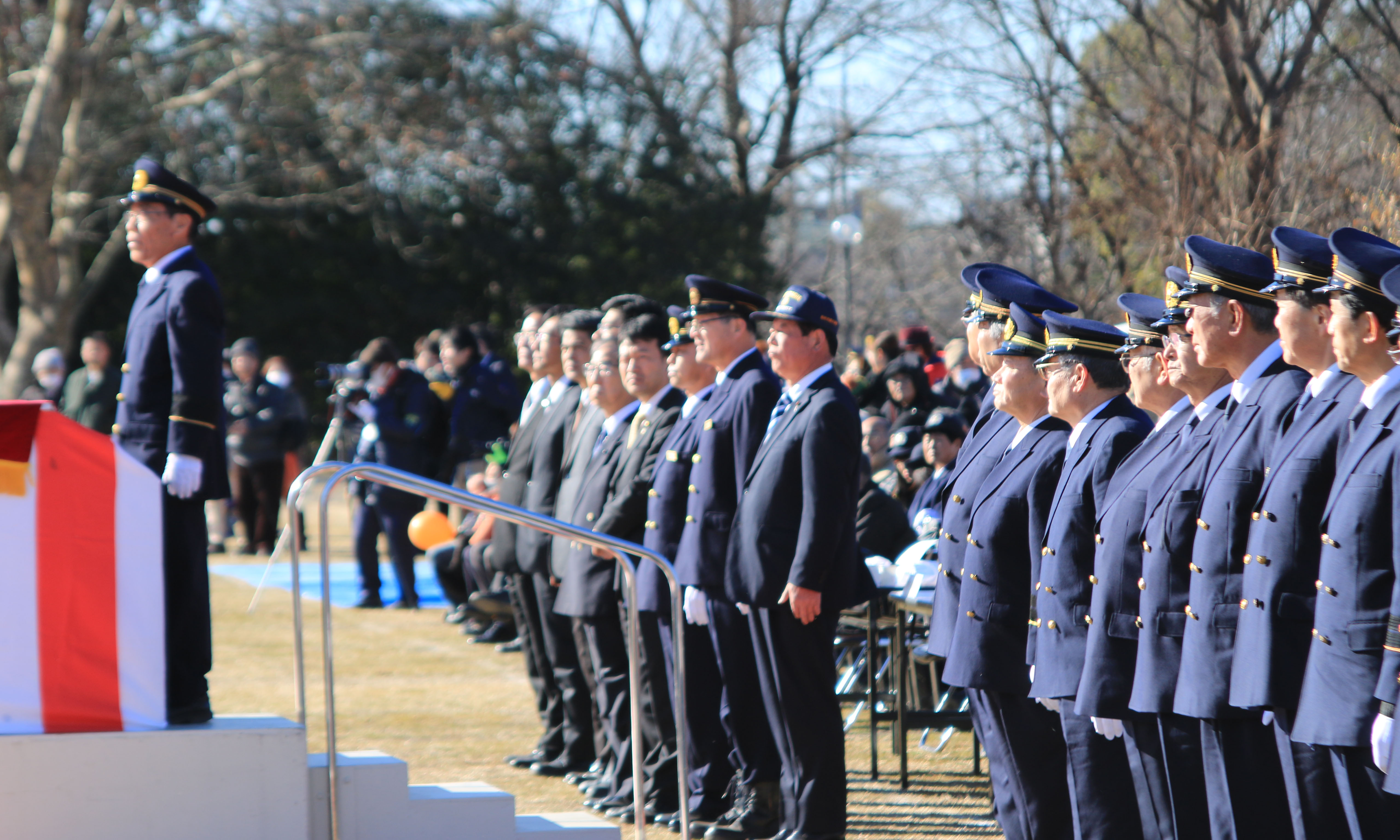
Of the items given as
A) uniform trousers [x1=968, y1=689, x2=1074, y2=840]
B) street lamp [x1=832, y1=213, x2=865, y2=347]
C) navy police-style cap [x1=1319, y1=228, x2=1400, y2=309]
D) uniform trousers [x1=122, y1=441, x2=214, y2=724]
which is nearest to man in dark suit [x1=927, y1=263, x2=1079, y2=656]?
uniform trousers [x1=968, y1=689, x2=1074, y2=840]

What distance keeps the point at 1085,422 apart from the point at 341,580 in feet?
33.5

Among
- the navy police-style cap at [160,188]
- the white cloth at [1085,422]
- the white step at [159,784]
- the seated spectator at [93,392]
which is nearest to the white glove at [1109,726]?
the white cloth at [1085,422]

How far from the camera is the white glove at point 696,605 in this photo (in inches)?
225

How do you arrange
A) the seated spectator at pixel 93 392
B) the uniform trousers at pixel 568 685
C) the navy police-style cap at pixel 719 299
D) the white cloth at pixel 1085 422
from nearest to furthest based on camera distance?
1. the white cloth at pixel 1085 422
2. the navy police-style cap at pixel 719 299
3. the uniform trousers at pixel 568 685
4. the seated spectator at pixel 93 392

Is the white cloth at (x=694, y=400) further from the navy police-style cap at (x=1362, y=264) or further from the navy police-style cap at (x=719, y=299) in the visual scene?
the navy police-style cap at (x=1362, y=264)

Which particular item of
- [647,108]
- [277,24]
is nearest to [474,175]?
[647,108]

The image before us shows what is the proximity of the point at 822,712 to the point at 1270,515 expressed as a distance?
2.25 m

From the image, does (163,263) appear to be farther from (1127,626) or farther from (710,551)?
(1127,626)

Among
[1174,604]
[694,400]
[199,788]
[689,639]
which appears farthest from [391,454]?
[1174,604]

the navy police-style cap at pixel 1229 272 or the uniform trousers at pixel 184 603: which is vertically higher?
the navy police-style cap at pixel 1229 272

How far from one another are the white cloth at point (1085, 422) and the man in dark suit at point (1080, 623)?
0.03 metres

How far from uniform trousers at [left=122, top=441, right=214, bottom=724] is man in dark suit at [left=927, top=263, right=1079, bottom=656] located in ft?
7.59

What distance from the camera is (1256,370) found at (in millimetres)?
3795

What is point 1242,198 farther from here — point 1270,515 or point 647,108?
point 647,108
